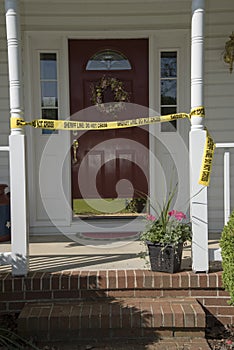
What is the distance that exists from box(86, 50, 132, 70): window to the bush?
2.21 meters

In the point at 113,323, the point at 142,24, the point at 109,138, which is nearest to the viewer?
the point at 113,323

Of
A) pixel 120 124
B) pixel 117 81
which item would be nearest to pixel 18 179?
pixel 120 124

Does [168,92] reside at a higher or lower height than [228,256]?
higher

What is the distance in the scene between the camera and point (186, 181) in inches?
167

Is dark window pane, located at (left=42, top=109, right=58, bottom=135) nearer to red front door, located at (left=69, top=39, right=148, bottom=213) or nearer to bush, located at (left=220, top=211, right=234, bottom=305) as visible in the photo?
red front door, located at (left=69, top=39, right=148, bottom=213)

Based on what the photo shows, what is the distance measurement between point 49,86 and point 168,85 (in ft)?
4.10

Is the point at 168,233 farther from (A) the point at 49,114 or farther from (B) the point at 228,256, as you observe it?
(A) the point at 49,114

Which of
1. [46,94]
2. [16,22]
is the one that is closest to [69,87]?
[46,94]

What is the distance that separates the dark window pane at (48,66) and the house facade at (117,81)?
0.03 ft

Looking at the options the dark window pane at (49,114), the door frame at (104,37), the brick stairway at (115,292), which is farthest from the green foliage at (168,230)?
the dark window pane at (49,114)

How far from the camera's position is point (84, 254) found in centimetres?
341

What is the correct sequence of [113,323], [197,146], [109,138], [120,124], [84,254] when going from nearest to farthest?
[113,323] → [197,146] → [120,124] → [84,254] → [109,138]

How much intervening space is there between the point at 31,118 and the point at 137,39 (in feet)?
4.53

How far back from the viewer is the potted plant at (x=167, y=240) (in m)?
2.90
